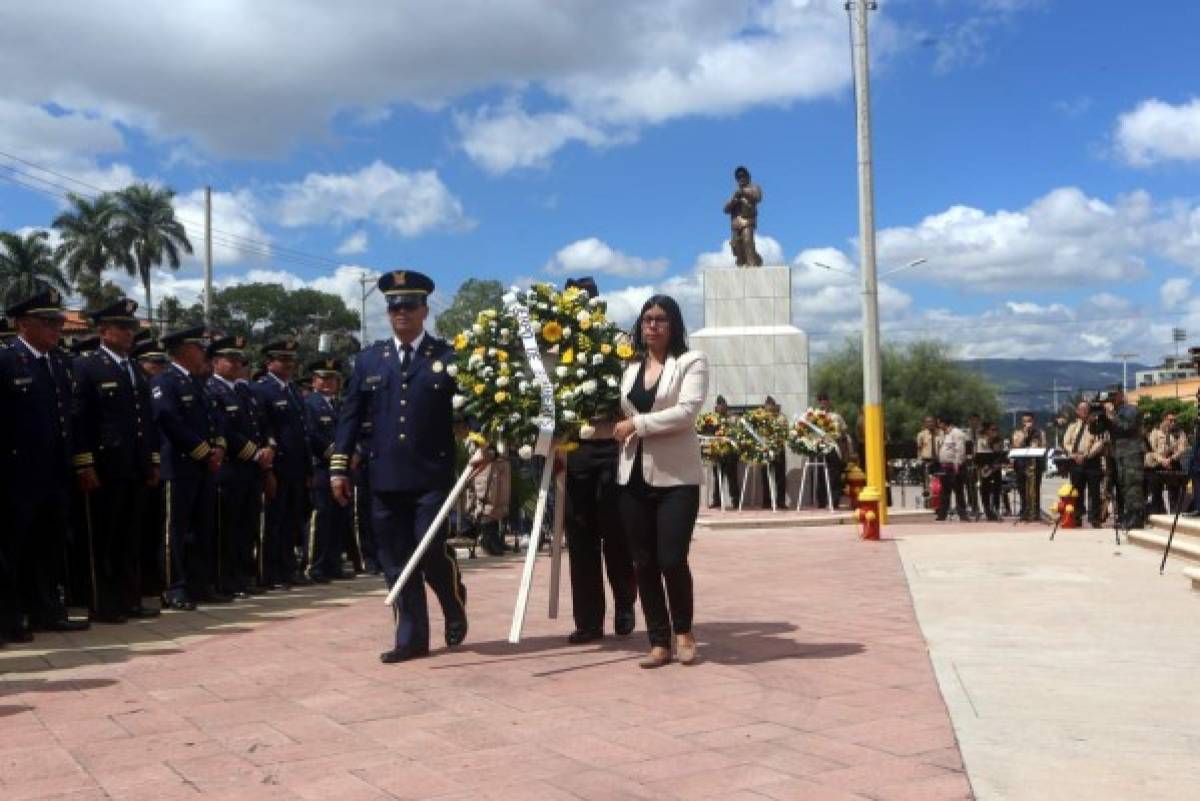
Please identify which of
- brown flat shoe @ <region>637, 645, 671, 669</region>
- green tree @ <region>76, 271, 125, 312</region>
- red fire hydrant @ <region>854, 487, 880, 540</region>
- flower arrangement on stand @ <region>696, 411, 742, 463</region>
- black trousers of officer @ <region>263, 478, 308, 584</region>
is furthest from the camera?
green tree @ <region>76, 271, 125, 312</region>

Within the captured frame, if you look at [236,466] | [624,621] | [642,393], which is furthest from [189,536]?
[642,393]

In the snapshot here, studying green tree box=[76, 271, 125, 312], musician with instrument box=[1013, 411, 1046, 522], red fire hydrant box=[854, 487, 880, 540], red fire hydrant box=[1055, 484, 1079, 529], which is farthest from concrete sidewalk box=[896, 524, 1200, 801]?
green tree box=[76, 271, 125, 312]

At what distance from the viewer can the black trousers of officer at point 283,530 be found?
1057 centimetres

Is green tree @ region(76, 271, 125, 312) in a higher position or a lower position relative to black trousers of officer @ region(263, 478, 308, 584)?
higher

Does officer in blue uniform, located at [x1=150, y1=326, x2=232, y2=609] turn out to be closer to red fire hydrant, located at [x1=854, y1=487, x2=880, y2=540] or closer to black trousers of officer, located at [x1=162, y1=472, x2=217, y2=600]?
black trousers of officer, located at [x1=162, y1=472, x2=217, y2=600]

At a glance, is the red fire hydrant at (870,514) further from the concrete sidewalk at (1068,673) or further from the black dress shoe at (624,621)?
the black dress shoe at (624,621)

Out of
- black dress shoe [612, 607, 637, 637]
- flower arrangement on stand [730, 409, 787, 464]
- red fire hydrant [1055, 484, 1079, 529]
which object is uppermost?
flower arrangement on stand [730, 409, 787, 464]

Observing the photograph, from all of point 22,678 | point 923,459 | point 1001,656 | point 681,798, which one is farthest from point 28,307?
point 923,459

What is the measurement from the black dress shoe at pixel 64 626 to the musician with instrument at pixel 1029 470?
14123 millimetres

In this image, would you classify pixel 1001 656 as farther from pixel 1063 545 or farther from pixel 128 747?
pixel 1063 545

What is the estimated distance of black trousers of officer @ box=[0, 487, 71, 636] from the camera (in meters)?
7.47

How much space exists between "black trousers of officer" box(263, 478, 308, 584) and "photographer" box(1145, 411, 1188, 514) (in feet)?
39.4

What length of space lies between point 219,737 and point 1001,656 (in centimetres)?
397

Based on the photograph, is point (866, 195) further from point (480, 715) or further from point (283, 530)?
point (480, 715)
